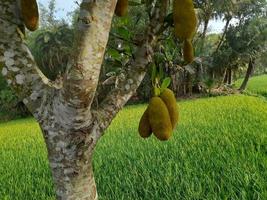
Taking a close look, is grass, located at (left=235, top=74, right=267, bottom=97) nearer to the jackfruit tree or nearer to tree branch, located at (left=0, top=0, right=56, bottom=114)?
the jackfruit tree

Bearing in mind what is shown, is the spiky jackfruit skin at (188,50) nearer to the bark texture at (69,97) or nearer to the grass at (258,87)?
the bark texture at (69,97)

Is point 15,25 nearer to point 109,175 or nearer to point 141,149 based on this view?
point 109,175

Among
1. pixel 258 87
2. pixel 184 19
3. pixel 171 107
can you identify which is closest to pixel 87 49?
pixel 184 19

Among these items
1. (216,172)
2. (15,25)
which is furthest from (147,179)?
(15,25)

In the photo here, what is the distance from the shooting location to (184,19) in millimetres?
1008

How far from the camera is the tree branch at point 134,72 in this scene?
1.15 meters

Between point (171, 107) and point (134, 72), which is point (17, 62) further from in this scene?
point (171, 107)

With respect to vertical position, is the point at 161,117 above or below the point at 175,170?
above

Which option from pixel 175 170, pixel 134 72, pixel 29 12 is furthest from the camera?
pixel 175 170

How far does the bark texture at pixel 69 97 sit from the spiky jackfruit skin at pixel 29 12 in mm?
37

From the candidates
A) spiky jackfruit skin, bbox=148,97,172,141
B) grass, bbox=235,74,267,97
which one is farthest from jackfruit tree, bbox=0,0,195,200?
grass, bbox=235,74,267,97

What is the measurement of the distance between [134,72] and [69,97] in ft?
0.82

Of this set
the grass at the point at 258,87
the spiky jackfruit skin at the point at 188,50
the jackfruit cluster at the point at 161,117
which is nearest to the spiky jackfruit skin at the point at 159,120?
the jackfruit cluster at the point at 161,117

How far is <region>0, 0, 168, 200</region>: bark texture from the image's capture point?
1027 mm
